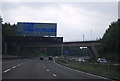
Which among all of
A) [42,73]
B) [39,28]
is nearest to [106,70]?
[42,73]

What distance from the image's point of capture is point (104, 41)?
100625mm

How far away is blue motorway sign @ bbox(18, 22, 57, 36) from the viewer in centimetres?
6862

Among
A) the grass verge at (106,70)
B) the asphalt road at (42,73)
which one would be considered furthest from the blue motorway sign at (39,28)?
the asphalt road at (42,73)

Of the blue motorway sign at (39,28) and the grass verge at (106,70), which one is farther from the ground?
the blue motorway sign at (39,28)

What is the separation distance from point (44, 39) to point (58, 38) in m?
3.28

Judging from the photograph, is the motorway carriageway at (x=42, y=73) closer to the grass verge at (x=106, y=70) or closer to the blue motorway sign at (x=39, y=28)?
the grass verge at (x=106, y=70)

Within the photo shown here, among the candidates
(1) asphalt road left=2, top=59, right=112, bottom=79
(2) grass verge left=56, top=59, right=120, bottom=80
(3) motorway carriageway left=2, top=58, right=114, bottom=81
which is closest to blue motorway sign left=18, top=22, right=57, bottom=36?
(2) grass verge left=56, top=59, right=120, bottom=80

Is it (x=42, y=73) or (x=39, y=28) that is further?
(x=39, y=28)

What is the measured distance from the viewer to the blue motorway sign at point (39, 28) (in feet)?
225

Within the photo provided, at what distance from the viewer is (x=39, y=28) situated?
226 feet

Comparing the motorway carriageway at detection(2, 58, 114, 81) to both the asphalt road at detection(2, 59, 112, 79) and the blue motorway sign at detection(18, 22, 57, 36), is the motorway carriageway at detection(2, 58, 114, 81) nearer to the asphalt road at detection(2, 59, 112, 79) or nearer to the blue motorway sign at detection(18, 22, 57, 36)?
the asphalt road at detection(2, 59, 112, 79)

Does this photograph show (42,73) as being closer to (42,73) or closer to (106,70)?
(42,73)

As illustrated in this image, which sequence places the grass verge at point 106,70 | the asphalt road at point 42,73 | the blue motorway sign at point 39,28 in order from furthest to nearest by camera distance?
the blue motorway sign at point 39,28
the grass verge at point 106,70
the asphalt road at point 42,73

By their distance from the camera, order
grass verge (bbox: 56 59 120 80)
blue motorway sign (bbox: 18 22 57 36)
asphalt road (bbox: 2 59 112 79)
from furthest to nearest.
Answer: blue motorway sign (bbox: 18 22 57 36) → grass verge (bbox: 56 59 120 80) → asphalt road (bbox: 2 59 112 79)
